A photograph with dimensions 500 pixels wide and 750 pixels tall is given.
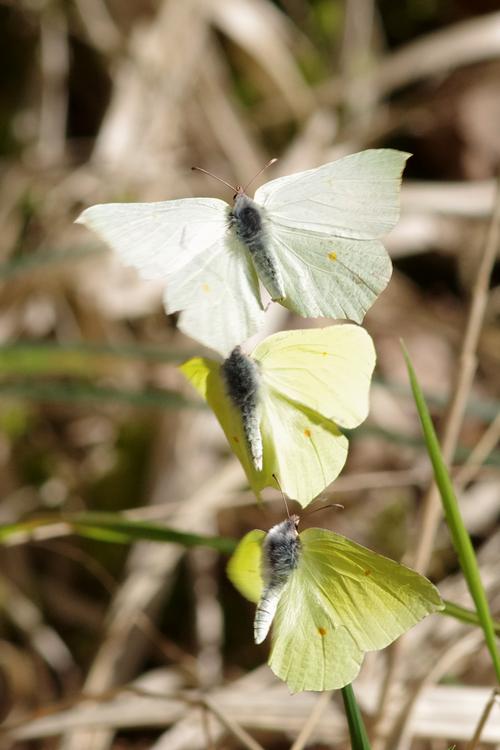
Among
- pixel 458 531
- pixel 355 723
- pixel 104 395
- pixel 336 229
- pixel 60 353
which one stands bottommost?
pixel 355 723

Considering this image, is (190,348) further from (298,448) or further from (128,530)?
(298,448)

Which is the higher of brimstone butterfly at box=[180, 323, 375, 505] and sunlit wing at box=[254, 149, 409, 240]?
sunlit wing at box=[254, 149, 409, 240]

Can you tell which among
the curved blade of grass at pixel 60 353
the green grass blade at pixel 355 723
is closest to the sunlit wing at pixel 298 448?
the green grass blade at pixel 355 723

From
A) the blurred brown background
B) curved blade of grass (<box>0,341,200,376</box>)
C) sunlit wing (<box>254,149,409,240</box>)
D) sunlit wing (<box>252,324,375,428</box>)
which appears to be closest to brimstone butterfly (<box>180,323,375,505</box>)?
sunlit wing (<box>252,324,375,428</box>)

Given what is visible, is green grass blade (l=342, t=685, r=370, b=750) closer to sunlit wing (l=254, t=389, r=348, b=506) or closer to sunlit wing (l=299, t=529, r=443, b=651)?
sunlit wing (l=299, t=529, r=443, b=651)

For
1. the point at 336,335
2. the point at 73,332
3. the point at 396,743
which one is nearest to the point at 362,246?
the point at 336,335

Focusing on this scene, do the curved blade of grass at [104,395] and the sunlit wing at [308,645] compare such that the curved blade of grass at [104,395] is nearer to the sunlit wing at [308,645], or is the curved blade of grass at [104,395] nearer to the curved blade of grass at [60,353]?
the curved blade of grass at [60,353]

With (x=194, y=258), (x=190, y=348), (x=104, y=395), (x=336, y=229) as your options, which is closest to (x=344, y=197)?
(x=336, y=229)
